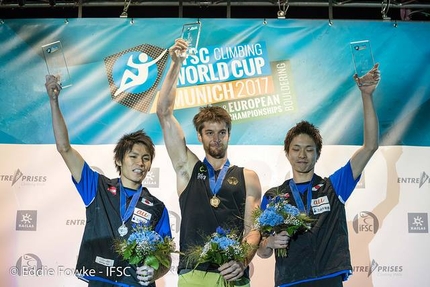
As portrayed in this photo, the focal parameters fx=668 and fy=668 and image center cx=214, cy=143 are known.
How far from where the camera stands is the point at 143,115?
608 centimetres

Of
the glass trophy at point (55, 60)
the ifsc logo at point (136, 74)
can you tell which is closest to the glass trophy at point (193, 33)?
the ifsc logo at point (136, 74)

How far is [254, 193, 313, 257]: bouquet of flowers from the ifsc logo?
185 centimetres

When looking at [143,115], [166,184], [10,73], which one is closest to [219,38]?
[143,115]

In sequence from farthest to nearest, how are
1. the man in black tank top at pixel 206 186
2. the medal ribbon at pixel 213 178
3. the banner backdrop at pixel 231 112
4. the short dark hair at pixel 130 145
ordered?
the banner backdrop at pixel 231 112 < the short dark hair at pixel 130 145 < the medal ribbon at pixel 213 178 < the man in black tank top at pixel 206 186

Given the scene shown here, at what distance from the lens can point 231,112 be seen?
609cm

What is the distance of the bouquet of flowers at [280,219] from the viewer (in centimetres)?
467

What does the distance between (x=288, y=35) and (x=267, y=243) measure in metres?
2.17

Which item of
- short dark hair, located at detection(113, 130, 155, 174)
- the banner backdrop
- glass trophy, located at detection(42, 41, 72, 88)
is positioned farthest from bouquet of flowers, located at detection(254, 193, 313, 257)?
glass trophy, located at detection(42, 41, 72, 88)

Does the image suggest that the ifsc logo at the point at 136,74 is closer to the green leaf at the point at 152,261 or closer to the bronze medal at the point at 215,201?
the bronze medal at the point at 215,201

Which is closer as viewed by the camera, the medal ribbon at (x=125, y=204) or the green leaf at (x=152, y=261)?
the green leaf at (x=152, y=261)

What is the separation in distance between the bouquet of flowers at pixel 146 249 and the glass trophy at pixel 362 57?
98.2 inches

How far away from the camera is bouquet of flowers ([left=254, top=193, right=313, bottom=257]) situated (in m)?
4.67

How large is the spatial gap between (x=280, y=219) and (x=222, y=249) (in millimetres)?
480

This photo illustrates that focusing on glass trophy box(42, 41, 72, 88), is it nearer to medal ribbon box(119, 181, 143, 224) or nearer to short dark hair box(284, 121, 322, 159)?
medal ribbon box(119, 181, 143, 224)
